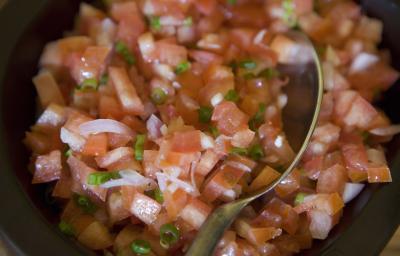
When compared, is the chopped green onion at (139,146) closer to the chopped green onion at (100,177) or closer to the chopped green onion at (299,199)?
the chopped green onion at (100,177)

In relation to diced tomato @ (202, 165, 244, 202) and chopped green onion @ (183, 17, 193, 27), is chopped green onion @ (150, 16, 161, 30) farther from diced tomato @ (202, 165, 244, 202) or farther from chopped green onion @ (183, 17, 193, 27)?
diced tomato @ (202, 165, 244, 202)

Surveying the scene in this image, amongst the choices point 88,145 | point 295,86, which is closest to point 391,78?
point 295,86

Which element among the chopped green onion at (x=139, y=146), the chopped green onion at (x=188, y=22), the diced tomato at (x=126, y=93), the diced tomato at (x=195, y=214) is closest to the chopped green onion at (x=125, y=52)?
the diced tomato at (x=126, y=93)

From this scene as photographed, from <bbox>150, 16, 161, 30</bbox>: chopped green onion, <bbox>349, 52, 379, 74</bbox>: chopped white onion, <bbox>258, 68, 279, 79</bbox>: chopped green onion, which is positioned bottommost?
<bbox>349, 52, 379, 74</bbox>: chopped white onion

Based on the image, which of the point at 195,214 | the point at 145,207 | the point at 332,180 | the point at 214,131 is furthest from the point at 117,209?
the point at 332,180

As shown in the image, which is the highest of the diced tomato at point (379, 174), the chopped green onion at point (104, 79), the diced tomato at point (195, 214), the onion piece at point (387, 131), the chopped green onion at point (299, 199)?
the chopped green onion at point (104, 79)

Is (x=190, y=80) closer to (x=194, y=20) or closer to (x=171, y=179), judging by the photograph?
(x=194, y=20)

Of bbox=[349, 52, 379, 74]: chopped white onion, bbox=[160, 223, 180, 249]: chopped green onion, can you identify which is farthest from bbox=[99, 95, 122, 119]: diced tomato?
bbox=[349, 52, 379, 74]: chopped white onion

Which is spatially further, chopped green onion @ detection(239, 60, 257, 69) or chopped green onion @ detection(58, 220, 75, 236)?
chopped green onion @ detection(239, 60, 257, 69)

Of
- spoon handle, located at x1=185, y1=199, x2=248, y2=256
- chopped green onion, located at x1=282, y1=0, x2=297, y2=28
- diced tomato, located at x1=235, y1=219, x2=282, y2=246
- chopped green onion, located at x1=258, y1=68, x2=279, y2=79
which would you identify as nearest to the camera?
spoon handle, located at x1=185, y1=199, x2=248, y2=256
